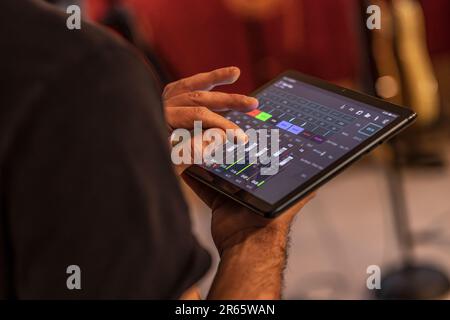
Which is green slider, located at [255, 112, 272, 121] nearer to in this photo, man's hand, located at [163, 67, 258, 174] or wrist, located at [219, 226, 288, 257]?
man's hand, located at [163, 67, 258, 174]

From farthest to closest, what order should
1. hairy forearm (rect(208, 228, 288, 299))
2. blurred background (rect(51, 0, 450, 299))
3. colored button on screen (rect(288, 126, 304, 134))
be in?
blurred background (rect(51, 0, 450, 299)), colored button on screen (rect(288, 126, 304, 134)), hairy forearm (rect(208, 228, 288, 299))

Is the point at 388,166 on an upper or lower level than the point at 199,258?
lower

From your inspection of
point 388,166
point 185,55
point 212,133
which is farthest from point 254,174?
point 185,55

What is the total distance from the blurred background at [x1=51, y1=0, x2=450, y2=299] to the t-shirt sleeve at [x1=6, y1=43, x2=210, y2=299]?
4.47 feet

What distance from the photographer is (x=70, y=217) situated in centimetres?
56

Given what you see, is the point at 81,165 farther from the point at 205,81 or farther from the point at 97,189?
the point at 205,81

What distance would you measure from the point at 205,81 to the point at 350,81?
80.0 inches

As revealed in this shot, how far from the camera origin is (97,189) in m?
0.56

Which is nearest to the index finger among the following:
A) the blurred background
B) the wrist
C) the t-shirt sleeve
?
the wrist

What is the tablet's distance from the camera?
0.85m

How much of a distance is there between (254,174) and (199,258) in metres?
0.28
